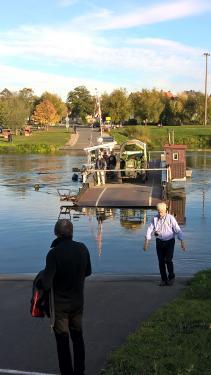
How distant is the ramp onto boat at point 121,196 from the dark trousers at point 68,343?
20.8 metres

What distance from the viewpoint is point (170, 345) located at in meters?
6.88

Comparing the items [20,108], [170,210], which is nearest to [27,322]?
[170,210]

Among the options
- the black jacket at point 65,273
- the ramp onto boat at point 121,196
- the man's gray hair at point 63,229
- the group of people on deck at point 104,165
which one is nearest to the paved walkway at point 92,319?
the black jacket at point 65,273

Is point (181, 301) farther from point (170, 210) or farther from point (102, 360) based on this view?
point (170, 210)

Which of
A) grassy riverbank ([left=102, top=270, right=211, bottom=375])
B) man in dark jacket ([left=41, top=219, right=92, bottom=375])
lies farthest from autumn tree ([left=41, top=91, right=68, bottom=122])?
man in dark jacket ([left=41, top=219, right=92, bottom=375])

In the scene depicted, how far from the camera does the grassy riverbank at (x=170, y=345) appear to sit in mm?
6219

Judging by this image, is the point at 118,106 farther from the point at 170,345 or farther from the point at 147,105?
the point at 170,345

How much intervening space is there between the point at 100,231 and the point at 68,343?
14381 millimetres

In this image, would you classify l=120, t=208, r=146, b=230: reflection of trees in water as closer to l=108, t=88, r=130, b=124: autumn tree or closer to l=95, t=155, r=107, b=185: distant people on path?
l=95, t=155, r=107, b=185: distant people on path

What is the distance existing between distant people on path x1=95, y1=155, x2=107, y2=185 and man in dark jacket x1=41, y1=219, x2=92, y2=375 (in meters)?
25.6

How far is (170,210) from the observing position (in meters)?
26.2

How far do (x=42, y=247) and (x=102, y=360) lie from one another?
1122 cm

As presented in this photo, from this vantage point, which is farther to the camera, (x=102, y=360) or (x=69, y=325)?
(x=102, y=360)

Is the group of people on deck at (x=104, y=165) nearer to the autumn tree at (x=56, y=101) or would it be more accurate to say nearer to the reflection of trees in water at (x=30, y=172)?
the reflection of trees in water at (x=30, y=172)
